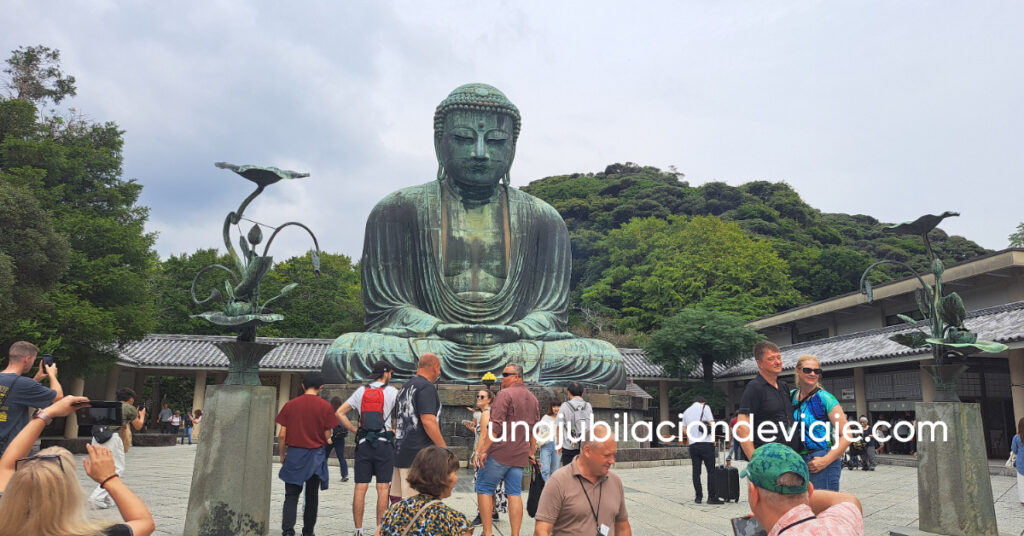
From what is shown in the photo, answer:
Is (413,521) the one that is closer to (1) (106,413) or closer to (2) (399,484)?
(1) (106,413)

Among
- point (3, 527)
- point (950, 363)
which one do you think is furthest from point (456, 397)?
point (3, 527)

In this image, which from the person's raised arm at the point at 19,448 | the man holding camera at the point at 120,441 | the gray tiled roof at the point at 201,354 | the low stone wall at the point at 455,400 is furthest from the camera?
the gray tiled roof at the point at 201,354

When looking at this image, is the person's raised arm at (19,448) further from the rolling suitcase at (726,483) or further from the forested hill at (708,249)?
the forested hill at (708,249)

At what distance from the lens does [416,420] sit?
4.70 meters

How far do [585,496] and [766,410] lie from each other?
5.60ft

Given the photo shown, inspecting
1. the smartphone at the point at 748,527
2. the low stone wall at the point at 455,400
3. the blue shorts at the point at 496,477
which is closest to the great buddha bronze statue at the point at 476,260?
the low stone wall at the point at 455,400

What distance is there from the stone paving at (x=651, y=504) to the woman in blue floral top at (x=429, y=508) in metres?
2.89

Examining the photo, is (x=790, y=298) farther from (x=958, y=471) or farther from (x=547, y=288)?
(x=958, y=471)

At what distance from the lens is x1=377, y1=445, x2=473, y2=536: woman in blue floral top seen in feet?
8.67

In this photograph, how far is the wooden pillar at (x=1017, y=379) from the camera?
14453 mm

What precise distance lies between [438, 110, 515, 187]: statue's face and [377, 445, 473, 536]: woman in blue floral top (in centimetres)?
921

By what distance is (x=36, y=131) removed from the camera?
1666cm

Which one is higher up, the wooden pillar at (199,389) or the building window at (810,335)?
the building window at (810,335)

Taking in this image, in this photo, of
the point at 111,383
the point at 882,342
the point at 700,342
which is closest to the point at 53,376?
the point at 882,342
